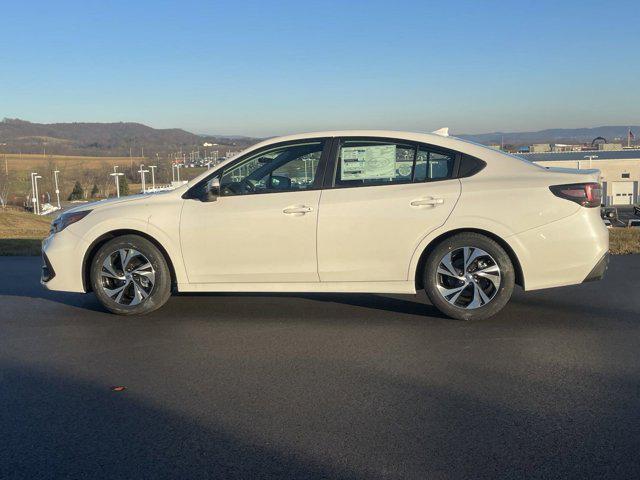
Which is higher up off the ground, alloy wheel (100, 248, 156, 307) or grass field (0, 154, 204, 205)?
alloy wheel (100, 248, 156, 307)

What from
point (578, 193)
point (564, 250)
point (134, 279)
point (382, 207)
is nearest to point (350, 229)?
point (382, 207)

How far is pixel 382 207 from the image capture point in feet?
20.1

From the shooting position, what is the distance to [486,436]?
3680 mm

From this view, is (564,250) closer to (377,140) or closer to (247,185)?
(377,140)

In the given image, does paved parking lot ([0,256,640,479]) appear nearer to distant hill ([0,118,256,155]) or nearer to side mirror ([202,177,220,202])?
side mirror ([202,177,220,202])

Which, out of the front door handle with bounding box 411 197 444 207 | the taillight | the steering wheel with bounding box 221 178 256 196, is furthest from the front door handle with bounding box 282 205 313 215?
the taillight

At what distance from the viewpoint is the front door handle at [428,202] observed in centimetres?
609

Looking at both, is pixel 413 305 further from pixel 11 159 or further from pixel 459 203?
pixel 11 159

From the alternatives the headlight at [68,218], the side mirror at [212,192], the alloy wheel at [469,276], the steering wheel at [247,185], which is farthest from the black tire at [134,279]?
the alloy wheel at [469,276]

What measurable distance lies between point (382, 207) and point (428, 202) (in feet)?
1.31

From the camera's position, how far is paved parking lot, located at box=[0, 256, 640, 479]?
3.43 m

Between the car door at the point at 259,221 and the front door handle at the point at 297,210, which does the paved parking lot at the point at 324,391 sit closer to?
the car door at the point at 259,221

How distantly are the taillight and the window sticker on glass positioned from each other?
1406mm

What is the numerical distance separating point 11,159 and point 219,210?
104284 mm
